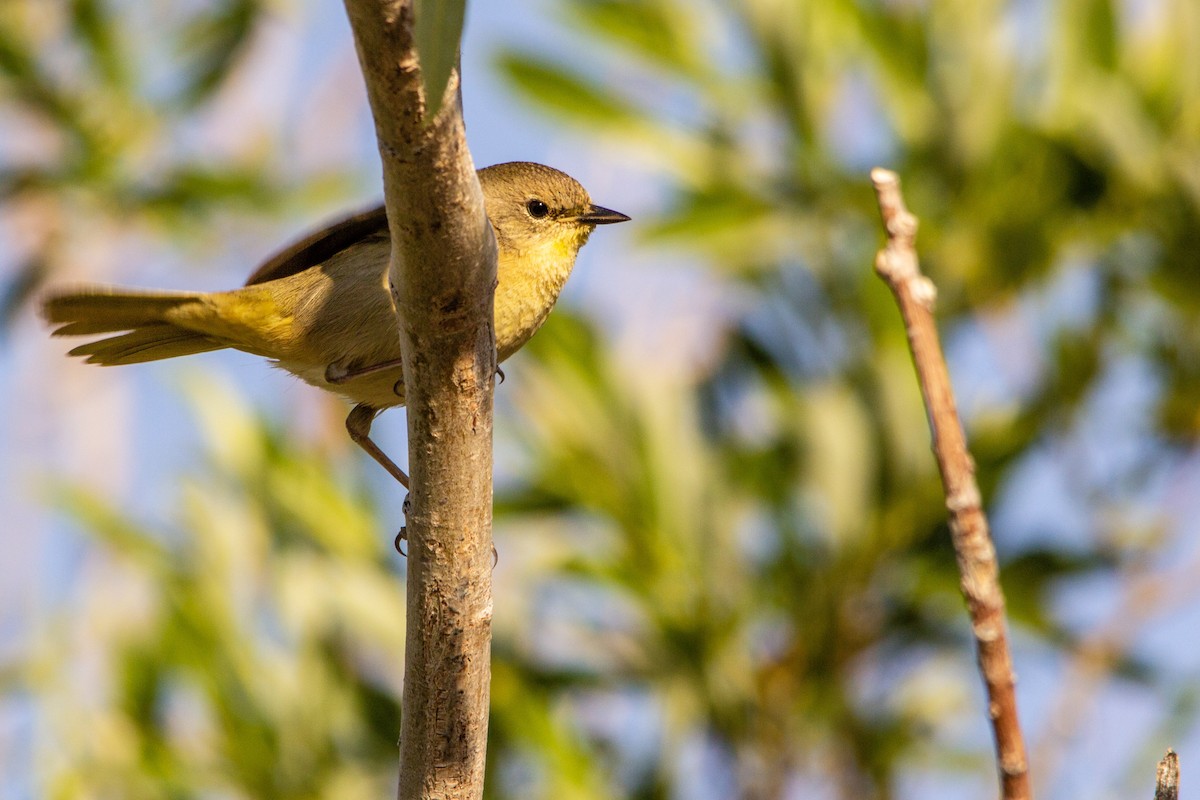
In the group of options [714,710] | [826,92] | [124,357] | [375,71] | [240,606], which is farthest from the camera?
[240,606]

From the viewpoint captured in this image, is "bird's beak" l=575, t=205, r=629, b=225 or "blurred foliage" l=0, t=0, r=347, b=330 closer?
"bird's beak" l=575, t=205, r=629, b=225

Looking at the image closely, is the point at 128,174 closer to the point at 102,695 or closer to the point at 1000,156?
the point at 102,695

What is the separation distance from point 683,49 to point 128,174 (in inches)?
79.6

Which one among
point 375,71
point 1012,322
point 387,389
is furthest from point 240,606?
point 375,71

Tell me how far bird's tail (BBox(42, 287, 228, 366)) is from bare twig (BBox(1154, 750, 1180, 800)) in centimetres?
238

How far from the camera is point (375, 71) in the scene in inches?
58.6

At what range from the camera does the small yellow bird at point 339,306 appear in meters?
3.17

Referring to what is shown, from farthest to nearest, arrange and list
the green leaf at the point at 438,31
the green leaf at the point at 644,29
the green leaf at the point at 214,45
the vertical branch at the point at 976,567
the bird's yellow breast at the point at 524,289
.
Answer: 1. the green leaf at the point at 214,45
2. the green leaf at the point at 644,29
3. the bird's yellow breast at the point at 524,289
4. the vertical branch at the point at 976,567
5. the green leaf at the point at 438,31

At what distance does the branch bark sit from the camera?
Answer: 161 cm

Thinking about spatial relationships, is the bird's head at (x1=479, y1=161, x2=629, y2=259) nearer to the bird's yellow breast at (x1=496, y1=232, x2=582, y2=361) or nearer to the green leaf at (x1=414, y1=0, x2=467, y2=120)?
the bird's yellow breast at (x1=496, y1=232, x2=582, y2=361)

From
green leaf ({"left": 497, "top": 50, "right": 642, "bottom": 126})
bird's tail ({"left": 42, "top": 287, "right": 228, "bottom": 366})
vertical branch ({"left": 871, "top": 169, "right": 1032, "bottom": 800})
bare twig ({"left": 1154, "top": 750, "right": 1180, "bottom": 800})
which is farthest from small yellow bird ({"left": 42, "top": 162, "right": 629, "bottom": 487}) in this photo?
bare twig ({"left": 1154, "top": 750, "right": 1180, "bottom": 800})

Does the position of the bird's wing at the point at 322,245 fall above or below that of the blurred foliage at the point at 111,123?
below

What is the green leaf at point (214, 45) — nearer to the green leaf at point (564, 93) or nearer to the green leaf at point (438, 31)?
the green leaf at point (564, 93)

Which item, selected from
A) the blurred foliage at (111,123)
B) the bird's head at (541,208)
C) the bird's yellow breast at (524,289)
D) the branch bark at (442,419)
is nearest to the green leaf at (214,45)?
the blurred foliage at (111,123)
